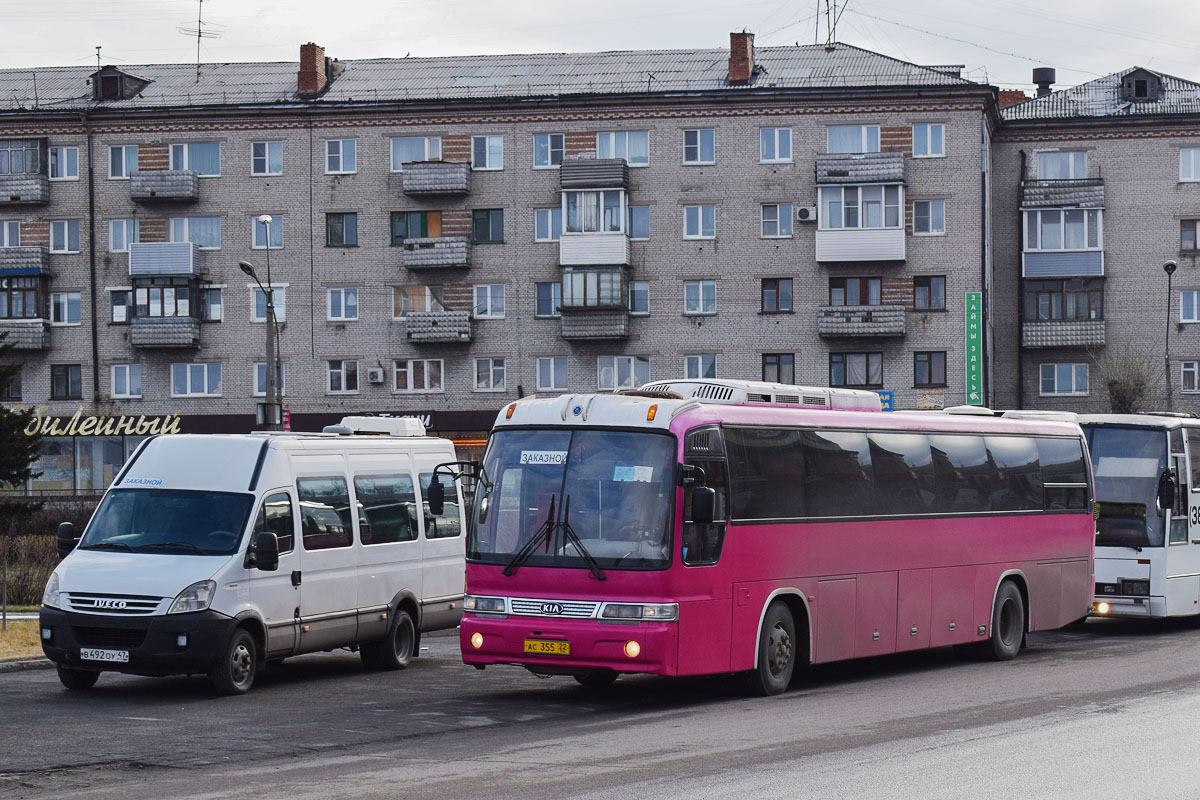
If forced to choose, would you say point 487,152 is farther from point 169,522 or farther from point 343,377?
point 169,522

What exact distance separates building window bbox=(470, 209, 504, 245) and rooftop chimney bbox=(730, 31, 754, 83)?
9.92m

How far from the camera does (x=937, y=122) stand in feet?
183

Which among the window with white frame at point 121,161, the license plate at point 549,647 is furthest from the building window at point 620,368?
the license plate at point 549,647

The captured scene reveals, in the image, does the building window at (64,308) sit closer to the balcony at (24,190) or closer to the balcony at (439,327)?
the balcony at (24,190)

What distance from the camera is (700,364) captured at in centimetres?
5744

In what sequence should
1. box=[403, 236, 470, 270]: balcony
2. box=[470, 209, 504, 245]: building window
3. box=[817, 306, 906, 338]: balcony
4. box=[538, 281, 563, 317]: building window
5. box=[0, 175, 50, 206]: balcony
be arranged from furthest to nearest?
box=[0, 175, 50, 206]: balcony → box=[470, 209, 504, 245]: building window → box=[538, 281, 563, 317]: building window → box=[403, 236, 470, 270]: balcony → box=[817, 306, 906, 338]: balcony

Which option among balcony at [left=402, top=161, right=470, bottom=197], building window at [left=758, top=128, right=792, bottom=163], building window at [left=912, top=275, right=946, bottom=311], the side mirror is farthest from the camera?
balcony at [left=402, top=161, right=470, bottom=197]

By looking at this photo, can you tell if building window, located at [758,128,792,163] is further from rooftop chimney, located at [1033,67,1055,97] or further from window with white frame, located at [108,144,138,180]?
window with white frame, located at [108,144,138,180]

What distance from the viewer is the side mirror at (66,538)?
1569 cm

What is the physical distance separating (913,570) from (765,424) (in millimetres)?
3077

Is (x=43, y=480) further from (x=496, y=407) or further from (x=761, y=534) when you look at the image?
(x=761, y=534)

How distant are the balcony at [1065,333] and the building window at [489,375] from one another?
19588 mm

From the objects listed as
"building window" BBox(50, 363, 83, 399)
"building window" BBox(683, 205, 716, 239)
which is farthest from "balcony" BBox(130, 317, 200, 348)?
"building window" BBox(683, 205, 716, 239)

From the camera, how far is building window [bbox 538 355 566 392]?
190ft
